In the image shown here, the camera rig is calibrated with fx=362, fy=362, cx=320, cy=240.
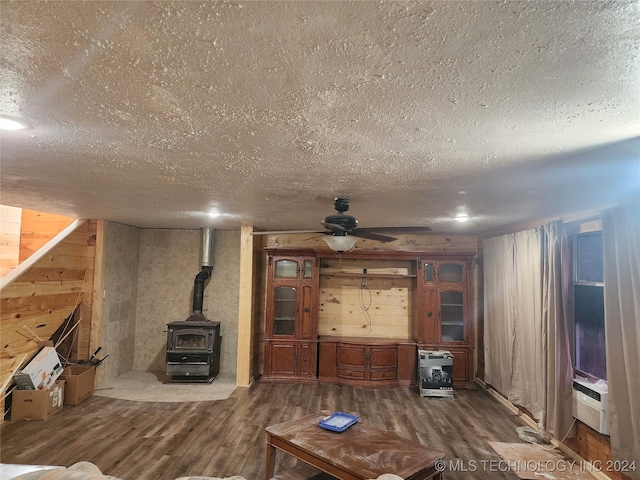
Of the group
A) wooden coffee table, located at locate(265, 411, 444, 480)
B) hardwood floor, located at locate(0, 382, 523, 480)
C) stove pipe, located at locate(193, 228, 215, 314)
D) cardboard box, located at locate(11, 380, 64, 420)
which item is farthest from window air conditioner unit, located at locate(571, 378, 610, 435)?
cardboard box, located at locate(11, 380, 64, 420)

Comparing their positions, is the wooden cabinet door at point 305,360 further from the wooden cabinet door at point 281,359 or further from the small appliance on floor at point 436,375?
the small appliance on floor at point 436,375

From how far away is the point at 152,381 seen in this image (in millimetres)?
5531

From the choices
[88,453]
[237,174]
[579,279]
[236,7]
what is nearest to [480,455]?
[579,279]

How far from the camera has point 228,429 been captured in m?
3.95

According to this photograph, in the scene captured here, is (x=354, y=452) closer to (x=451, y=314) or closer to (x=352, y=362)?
(x=352, y=362)

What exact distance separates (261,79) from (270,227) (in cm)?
447

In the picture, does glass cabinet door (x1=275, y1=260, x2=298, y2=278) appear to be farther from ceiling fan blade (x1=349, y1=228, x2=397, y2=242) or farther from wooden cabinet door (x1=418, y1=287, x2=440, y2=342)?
ceiling fan blade (x1=349, y1=228, x2=397, y2=242)

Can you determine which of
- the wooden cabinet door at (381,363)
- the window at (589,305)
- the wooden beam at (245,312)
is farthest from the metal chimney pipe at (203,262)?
the window at (589,305)

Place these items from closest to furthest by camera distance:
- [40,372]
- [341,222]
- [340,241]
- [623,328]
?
[623,328] < [341,222] < [340,241] < [40,372]

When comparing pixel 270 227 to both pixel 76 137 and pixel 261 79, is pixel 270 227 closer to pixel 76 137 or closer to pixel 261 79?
pixel 76 137

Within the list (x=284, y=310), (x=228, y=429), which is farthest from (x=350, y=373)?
(x=228, y=429)

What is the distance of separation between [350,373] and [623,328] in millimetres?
3578

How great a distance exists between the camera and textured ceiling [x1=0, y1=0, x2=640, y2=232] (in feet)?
2.99

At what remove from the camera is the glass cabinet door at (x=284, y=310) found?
569 cm
